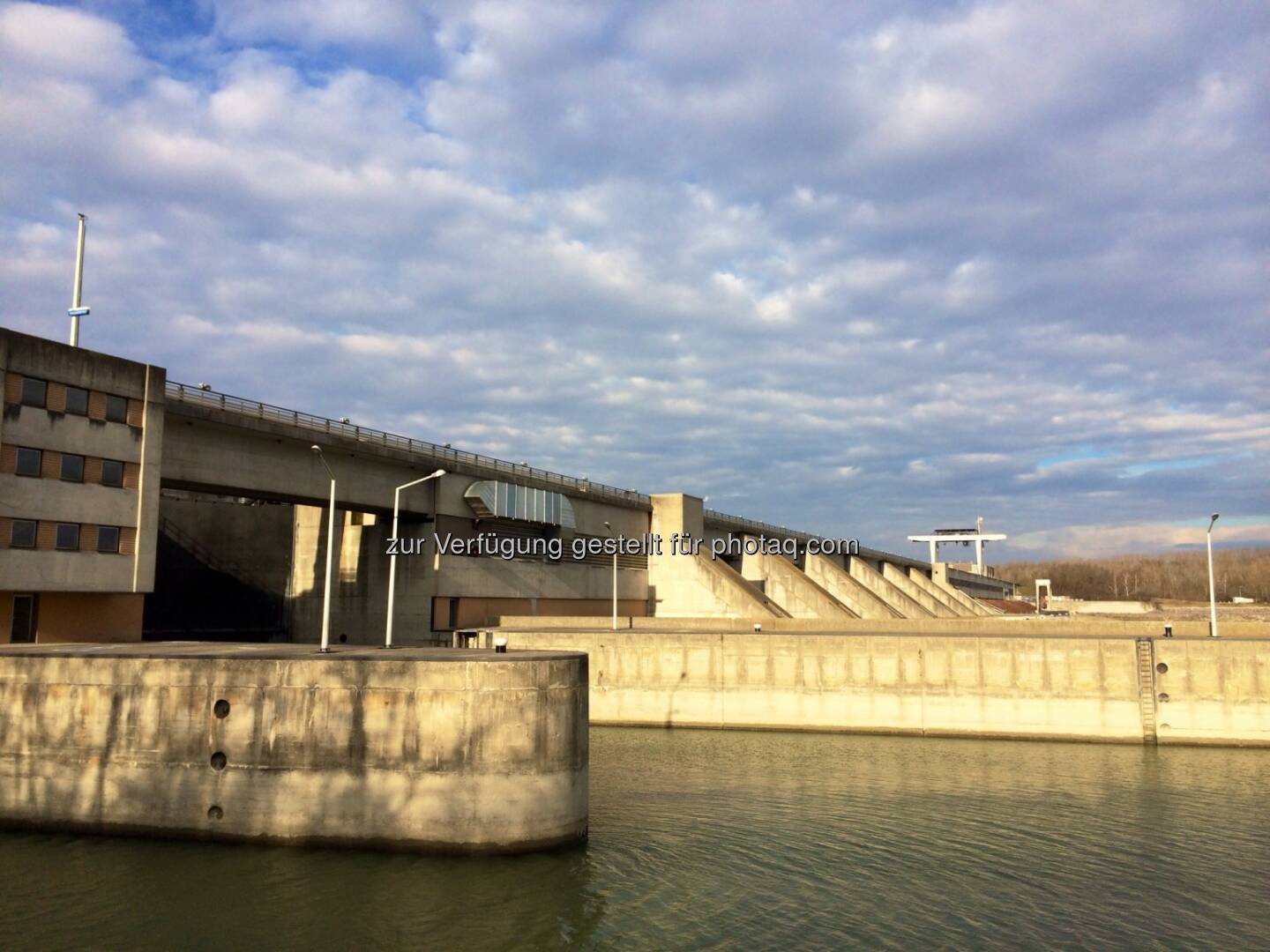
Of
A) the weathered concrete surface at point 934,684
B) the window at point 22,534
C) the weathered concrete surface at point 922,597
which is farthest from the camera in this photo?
the weathered concrete surface at point 922,597

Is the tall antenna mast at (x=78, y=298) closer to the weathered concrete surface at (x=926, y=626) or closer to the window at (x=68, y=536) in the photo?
the window at (x=68, y=536)

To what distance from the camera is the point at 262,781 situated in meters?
25.7

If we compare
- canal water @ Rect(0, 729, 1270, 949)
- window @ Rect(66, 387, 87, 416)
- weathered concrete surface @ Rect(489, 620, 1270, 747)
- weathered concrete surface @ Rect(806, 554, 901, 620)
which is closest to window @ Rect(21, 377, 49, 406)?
window @ Rect(66, 387, 87, 416)

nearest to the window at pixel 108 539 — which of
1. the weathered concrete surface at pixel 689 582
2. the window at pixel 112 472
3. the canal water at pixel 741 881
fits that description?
the window at pixel 112 472

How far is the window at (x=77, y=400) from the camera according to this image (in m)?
34.5

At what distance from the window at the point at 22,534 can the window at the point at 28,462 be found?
1.72 m

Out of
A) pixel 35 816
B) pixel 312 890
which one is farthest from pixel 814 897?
pixel 35 816

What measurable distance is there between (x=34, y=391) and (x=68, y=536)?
539cm

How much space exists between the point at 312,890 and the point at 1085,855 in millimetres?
20235

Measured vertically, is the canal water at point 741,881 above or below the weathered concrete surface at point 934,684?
below

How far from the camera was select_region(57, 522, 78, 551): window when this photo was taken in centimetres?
3412

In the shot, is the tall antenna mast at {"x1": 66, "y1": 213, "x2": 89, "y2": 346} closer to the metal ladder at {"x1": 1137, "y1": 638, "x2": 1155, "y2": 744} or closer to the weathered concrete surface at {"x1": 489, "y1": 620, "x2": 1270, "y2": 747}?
the weathered concrete surface at {"x1": 489, "y1": 620, "x2": 1270, "y2": 747}

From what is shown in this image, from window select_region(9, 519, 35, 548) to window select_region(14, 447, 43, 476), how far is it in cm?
172

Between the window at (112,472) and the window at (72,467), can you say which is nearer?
the window at (72,467)
